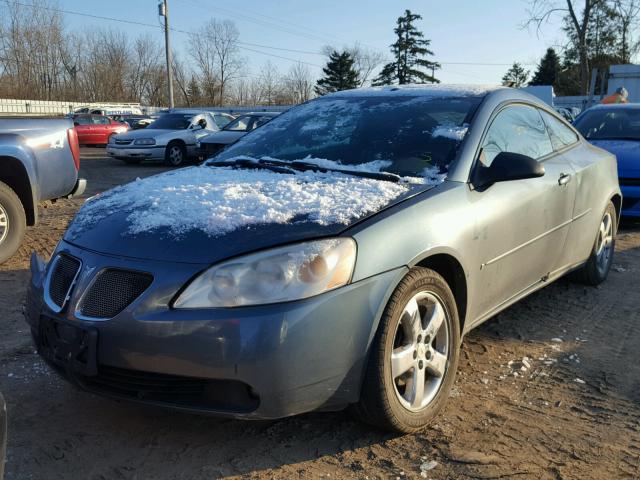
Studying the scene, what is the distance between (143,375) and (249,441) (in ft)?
1.95

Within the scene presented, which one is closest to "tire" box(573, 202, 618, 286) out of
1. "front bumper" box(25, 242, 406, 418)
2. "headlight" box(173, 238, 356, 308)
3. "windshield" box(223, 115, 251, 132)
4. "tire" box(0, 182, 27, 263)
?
"front bumper" box(25, 242, 406, 418)

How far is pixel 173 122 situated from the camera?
1719 centimetres

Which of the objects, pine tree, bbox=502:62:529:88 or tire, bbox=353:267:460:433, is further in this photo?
pine tree, bbox=502:62:529:88

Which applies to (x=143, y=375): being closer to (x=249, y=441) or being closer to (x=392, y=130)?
(x=249, y=441)

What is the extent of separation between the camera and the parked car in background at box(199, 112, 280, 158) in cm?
1402

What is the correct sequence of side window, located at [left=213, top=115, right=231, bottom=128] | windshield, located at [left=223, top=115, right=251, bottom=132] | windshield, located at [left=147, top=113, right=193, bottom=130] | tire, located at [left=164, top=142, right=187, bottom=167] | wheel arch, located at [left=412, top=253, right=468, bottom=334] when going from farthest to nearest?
1. side window, located at [left=213, top=115, right=231, bottom=128]
2. windshield, located at [left=147, top=113, right=193, bottom=130]
3. tire, located at [left=164, top=142, right=187, bottom=167]
4. windshield, located at [left=223, top=115, right=251, bottom=132]
5. wheel arch, located at [left=412, top=253, right=468, bottom=334]

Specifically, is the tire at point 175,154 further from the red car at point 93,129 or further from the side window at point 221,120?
the red car at point 93,129

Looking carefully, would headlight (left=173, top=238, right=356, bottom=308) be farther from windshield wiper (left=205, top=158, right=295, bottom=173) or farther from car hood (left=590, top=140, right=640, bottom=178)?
car hood (left=590, top=140, right=640, bottom=178)

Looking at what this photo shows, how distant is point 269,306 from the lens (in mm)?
2203

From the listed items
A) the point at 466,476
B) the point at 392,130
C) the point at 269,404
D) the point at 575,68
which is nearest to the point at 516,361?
the point at 466,476

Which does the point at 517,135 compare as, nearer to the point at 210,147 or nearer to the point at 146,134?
the point at 210,147

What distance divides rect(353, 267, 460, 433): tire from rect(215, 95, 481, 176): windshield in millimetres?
722

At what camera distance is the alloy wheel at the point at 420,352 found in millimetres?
2588

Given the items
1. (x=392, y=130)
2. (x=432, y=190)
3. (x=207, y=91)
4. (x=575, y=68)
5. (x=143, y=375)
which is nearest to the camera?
(x=143, y=375)
